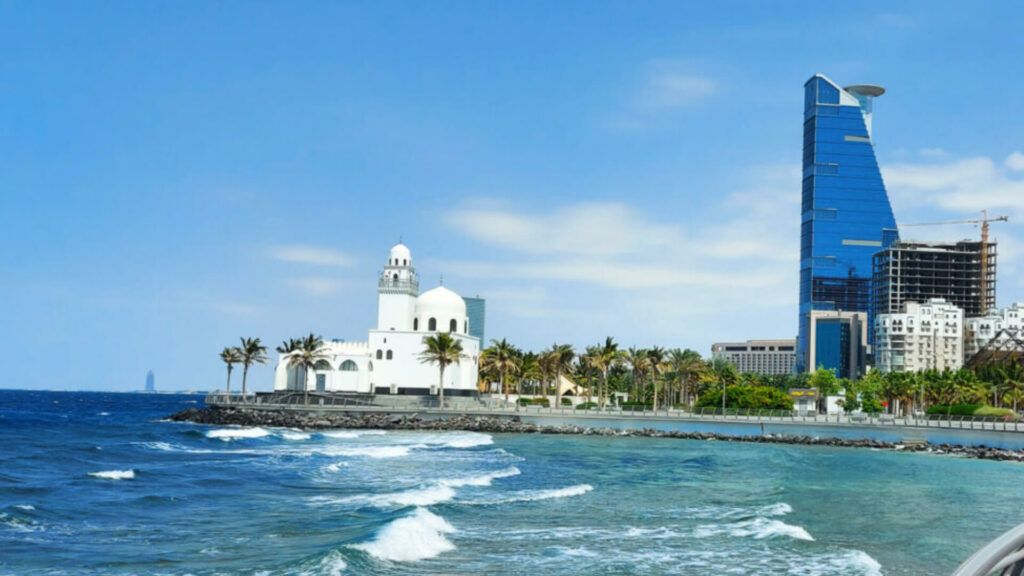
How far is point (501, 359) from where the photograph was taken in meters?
96.8

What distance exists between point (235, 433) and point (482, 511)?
3870 centimetres

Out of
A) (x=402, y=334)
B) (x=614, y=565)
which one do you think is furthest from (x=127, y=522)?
(x=402, y=334)

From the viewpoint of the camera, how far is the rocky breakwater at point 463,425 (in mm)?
63972

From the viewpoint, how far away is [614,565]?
65.6ft

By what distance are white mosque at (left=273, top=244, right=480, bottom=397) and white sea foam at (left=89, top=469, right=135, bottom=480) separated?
52658 millimetres

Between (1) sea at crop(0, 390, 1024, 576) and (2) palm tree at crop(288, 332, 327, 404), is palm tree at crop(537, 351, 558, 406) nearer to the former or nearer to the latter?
(2) palm tree at crop(288, 332, 327, 404)

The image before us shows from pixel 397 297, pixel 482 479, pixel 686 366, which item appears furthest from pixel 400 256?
pixel 482 479

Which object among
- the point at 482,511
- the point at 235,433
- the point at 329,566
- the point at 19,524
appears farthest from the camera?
the point at 235,433

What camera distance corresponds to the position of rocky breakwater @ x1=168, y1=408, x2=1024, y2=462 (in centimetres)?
6397

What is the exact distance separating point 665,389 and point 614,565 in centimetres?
9735

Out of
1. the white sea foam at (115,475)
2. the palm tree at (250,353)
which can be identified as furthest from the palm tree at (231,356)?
the white sea foam at (115,475)

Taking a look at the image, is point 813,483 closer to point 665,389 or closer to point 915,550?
point 915,550

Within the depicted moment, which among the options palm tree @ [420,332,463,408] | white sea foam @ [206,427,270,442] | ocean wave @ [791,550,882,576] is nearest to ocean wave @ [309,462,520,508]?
ocean wave @ [791,550,882,576]

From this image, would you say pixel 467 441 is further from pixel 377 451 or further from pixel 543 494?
pixel 543 494
